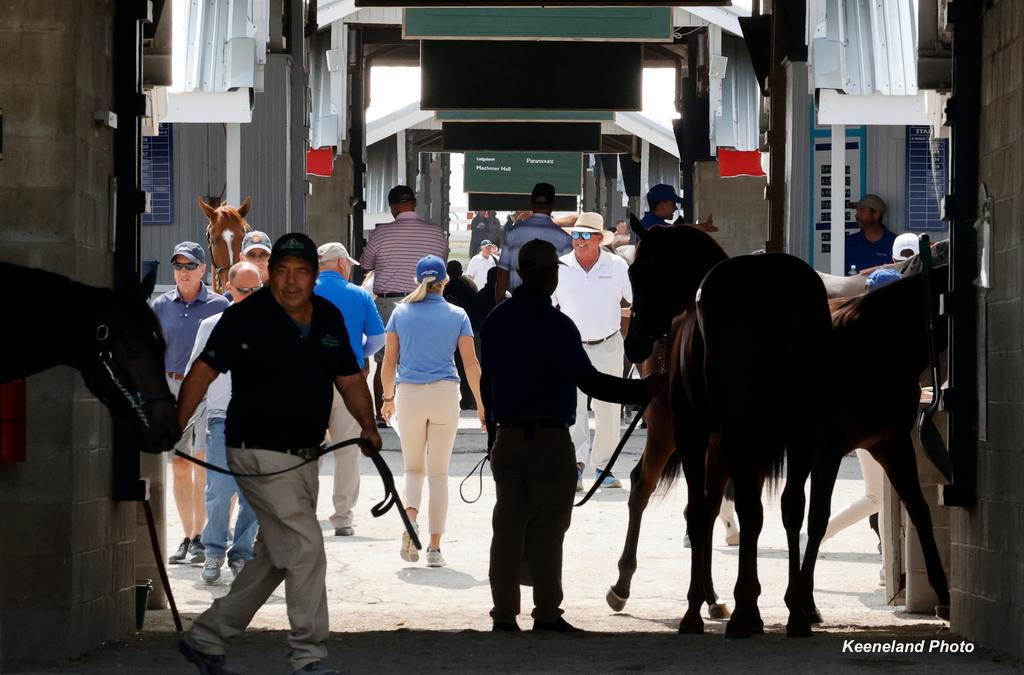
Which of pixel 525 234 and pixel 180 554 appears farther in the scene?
pixel 525 234

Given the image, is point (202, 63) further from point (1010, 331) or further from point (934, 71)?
point (1010, 331)

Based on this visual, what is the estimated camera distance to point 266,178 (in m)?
20.2

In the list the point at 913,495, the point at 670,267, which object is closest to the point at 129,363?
the point at 670,267

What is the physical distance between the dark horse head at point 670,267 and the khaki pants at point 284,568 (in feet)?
9.44

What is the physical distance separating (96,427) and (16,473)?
0.49m

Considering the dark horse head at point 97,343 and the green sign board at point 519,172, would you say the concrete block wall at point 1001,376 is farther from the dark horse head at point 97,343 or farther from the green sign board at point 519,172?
the green sign board at point 519,172

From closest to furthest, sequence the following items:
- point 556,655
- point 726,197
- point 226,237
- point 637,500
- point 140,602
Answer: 1. point 556,655
2. point 140,602
3. point 637,500
4. point 226,237
5. point 726,197

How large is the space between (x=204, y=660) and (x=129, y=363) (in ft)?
3.88

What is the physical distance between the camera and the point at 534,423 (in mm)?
8570

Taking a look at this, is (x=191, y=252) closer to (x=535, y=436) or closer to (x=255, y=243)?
(x=255, y=243)

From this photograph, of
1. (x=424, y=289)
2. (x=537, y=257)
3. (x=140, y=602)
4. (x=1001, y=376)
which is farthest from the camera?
(x=424, y=289)

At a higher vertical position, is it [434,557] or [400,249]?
A: [400,249]

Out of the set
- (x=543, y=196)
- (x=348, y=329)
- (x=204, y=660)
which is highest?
(x=543, y=196)

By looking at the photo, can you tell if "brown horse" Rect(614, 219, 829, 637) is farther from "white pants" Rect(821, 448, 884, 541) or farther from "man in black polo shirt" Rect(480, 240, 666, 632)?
"white pants" Rect(821, 448, 884, 541)
